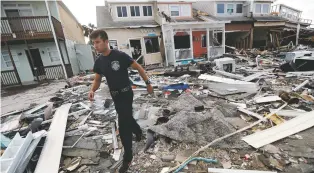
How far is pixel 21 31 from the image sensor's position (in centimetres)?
1112

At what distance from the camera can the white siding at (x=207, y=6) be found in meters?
17.9

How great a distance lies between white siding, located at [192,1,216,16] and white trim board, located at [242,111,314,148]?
17.5 meters

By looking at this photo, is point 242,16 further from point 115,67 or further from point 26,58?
point 26,58

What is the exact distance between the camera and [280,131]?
3.03 meters

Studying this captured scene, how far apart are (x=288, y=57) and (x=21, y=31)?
16877mm

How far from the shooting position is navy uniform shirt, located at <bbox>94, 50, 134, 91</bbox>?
2.37 m

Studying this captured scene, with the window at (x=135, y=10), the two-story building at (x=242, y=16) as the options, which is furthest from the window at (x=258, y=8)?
the window at (x=135, y=10)

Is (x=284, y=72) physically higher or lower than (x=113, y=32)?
lower

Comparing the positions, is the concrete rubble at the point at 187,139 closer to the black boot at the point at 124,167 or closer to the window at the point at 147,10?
the black boot at the point at 124,167

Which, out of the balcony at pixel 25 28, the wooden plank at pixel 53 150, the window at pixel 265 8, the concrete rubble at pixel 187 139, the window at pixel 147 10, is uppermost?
the window at pixel 147 10

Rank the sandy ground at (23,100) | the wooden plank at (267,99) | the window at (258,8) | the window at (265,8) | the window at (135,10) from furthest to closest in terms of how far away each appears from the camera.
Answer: the window at (265,8) < the window at (258,8) < the window at (135,10) < the sandy ground at (23,100) < the wooden plank at (267,99)

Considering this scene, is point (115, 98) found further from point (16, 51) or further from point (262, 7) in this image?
point (262, 7)

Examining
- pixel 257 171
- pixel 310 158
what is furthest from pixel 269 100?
pixel 257 171

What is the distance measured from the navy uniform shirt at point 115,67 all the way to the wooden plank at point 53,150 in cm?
154
